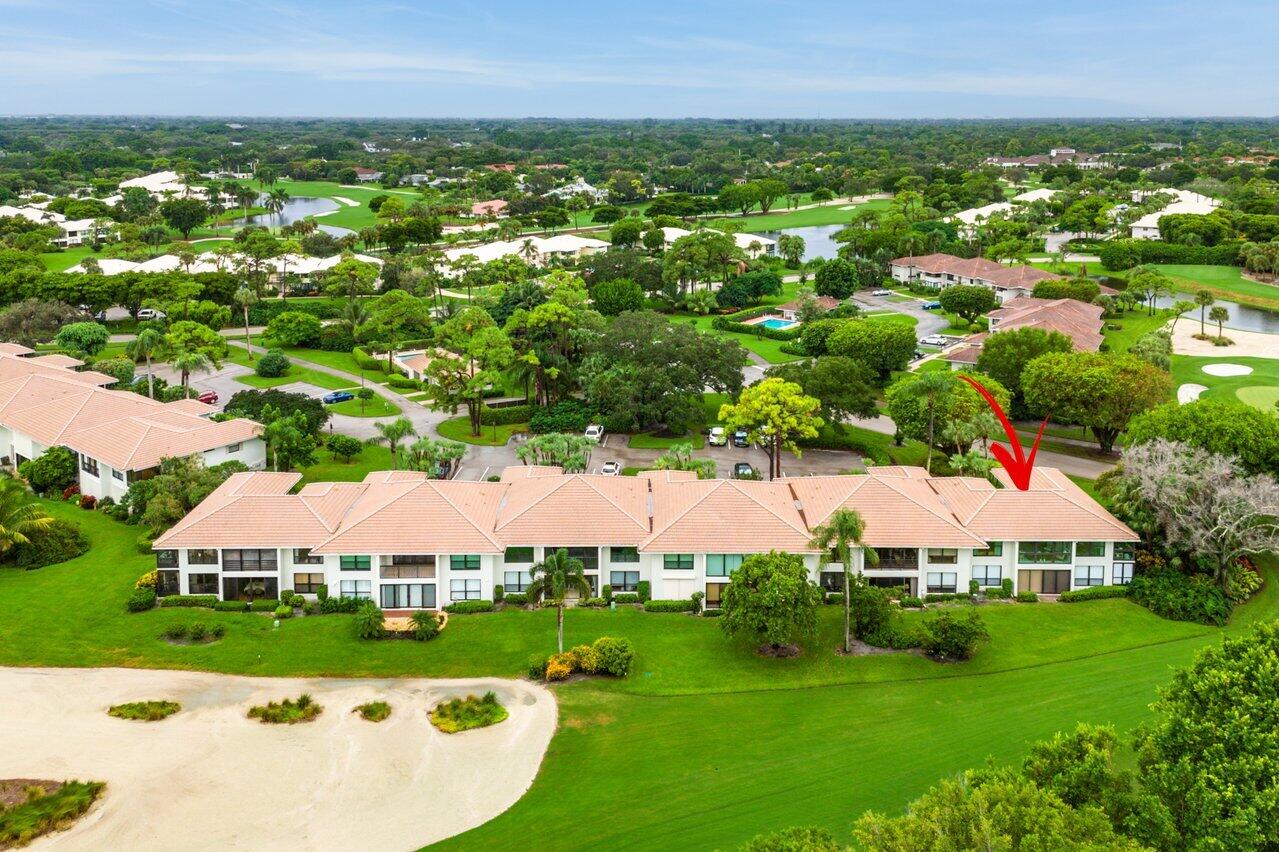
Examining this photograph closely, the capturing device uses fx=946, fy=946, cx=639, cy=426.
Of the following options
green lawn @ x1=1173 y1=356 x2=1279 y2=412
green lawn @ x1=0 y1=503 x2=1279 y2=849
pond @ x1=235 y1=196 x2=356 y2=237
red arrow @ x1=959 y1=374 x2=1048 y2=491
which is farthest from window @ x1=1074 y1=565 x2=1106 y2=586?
pond @ x1=235 y1=196 x2=356 y2=237

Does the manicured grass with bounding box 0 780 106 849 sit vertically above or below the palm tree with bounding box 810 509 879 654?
below

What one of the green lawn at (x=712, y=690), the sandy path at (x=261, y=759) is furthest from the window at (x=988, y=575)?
the sandy path at (x=261, y=759)

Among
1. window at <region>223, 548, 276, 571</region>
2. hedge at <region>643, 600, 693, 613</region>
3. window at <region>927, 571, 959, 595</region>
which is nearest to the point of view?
hedge at <region>643, 600, 693, 613</region>

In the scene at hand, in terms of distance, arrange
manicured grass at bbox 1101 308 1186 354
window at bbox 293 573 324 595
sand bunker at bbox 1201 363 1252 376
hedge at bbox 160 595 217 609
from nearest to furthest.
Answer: hedge at bbox 160 595 217 609
window at bbox 293 573 324 595
sand bunker at bbox 1201 363 1252 376
manicured grass at bbox 1101 308 1186 354

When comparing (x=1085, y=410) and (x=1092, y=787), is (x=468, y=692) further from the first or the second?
(x=1085, y=410)

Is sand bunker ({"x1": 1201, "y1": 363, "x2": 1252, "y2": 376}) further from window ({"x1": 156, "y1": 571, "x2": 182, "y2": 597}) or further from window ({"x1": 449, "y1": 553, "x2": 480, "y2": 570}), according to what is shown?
window ({"x1": 156, "y1": 571, "x2": 182, "y2": 597})

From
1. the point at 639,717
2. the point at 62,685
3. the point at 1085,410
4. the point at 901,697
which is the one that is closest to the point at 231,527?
the point at 62,685
